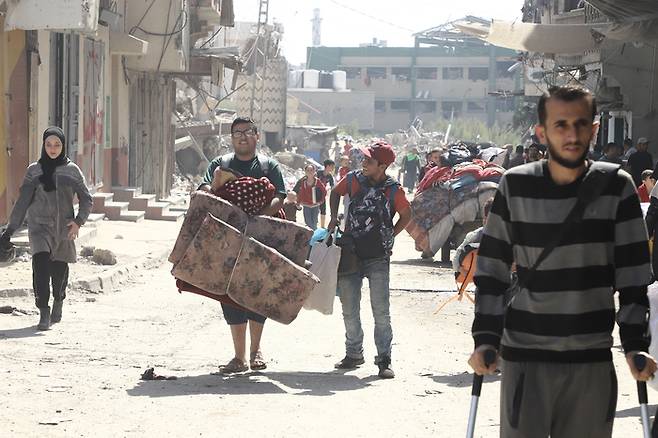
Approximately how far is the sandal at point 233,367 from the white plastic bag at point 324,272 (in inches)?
27.5

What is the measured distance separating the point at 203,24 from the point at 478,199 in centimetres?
2171

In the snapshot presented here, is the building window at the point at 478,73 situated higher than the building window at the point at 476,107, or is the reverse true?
the building window at the point at 478,73

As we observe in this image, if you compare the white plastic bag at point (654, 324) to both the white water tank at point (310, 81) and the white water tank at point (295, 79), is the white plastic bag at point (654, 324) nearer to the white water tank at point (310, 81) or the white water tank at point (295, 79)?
the white water tank at point (310, 81)

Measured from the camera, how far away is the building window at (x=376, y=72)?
12262cm

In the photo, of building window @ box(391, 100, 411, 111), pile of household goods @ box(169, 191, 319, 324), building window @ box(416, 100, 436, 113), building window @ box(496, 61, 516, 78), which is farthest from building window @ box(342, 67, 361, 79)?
pile of household goods @ box(169, 191, 319, 324)

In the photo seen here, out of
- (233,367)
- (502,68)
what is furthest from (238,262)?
(502,68)

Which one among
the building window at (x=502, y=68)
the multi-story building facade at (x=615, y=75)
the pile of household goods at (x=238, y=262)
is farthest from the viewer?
the building window at (x=502, y=68)

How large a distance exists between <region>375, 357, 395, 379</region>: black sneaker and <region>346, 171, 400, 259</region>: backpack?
2.44 ft

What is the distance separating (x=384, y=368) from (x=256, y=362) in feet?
3.00

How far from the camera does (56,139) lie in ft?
37.8

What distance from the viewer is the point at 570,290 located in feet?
15.4

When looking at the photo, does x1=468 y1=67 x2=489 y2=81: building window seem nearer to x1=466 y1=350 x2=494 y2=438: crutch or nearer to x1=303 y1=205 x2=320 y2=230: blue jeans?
x1=303 y1=205 x2=320 y2=230: blue jeans

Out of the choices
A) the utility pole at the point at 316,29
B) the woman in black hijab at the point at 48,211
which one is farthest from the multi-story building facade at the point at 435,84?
the woman in black hijab at the point at 48,211

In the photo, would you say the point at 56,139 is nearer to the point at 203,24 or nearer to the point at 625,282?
the point at 625,282
